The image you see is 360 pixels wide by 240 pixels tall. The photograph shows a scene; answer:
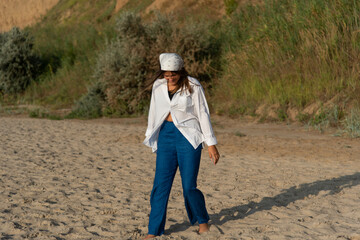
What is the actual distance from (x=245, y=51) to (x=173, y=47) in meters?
2.28

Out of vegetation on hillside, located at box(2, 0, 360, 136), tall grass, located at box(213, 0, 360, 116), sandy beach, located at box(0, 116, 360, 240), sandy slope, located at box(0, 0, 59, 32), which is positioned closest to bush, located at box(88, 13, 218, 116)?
vegetation on hillside, located at box(2, 0, 360, 136)

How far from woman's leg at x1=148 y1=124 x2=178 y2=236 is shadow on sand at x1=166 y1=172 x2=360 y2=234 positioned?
0.36 metres

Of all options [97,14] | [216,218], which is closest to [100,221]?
[216,218]

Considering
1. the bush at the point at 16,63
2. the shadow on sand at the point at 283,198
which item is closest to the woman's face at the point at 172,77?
the shadow on sand at the point at 283,198

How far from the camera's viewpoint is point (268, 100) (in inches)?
522

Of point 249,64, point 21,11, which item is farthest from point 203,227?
point 21,11

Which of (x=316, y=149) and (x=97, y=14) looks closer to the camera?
(x=316, y=149)

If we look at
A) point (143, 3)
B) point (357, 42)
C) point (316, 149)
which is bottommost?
point (316, 149)

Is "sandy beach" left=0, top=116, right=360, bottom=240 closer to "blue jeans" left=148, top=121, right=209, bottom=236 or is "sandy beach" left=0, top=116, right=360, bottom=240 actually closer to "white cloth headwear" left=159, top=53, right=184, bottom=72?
"blue jeans" left=148, top=121, right=209, bottom=236

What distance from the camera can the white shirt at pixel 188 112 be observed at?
4.33m

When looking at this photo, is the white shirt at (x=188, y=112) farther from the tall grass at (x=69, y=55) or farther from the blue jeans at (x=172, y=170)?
the tall grass at (x=69, y=55)

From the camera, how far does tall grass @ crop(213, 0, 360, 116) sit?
12.4 meters

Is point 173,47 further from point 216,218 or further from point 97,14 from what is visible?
point 97,14

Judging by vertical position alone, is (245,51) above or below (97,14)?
below
